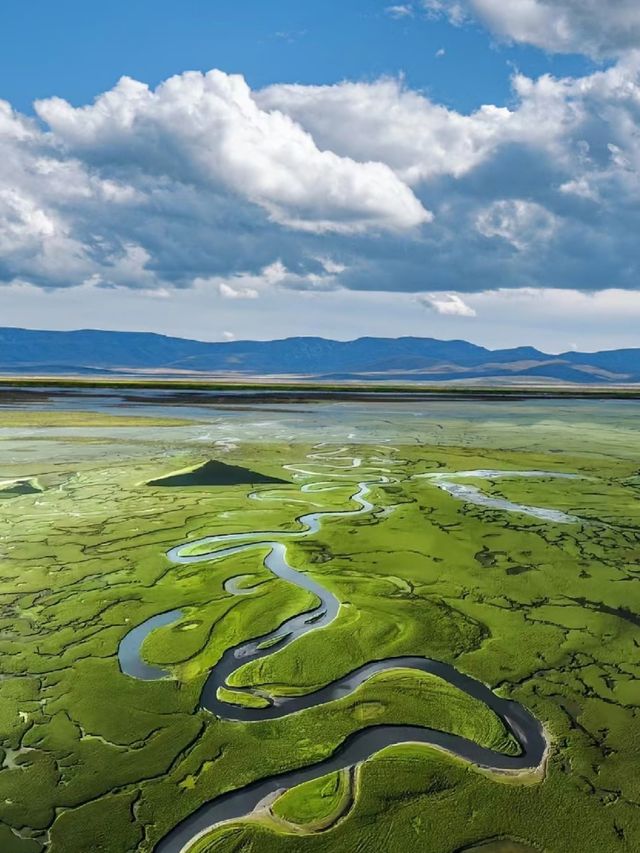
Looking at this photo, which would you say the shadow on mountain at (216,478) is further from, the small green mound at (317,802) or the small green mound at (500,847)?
the small green mound at (500,847)

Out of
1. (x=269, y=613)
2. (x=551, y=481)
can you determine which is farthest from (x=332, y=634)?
(x=551, y=481)

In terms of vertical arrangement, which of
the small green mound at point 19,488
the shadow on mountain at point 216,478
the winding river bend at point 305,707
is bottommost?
the winding river bend at point 305,707

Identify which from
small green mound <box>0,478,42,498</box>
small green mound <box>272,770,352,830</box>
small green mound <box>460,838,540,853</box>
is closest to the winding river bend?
small green mound <box>272,770,352,830</box>

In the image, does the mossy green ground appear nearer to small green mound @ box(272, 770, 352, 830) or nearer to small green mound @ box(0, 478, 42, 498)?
small green mound @ box(272, 770, 352, 830)

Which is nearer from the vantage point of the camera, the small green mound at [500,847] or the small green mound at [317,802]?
the small green mound at [500,847]

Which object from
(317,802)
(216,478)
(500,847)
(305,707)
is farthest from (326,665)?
(216,478)

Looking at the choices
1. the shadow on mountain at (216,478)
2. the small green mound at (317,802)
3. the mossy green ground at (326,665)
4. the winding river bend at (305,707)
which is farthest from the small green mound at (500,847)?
the shadow on mountain at (216,478)
